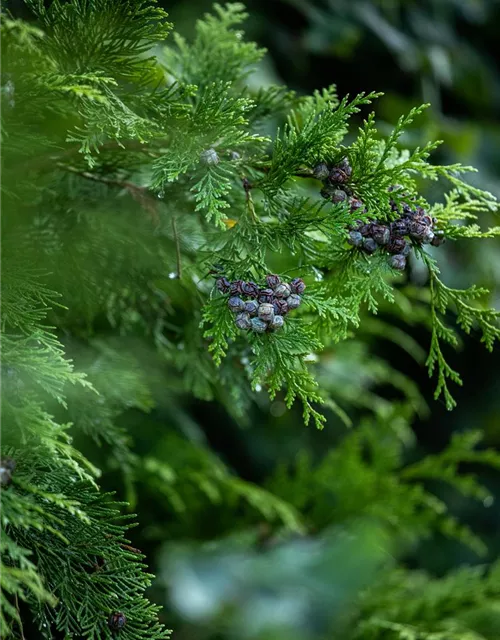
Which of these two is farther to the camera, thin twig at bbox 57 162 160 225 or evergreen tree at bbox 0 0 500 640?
thin twig at bbox 57 162 160 225

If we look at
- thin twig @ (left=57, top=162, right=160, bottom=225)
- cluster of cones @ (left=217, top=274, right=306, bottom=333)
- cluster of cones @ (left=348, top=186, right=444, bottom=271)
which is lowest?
thin twig @ (left=57, top=162, right=160, bottom=225)

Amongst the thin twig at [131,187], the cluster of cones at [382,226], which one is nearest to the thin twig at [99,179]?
the thin twig at [131,187]

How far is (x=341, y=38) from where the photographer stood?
5.58ft

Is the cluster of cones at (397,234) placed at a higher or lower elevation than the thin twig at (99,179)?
higher

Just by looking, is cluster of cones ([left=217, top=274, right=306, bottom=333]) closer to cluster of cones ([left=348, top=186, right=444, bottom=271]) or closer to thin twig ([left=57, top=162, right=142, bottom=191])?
cluster of cones ([left=348, top=186, right=444, bottom=271])

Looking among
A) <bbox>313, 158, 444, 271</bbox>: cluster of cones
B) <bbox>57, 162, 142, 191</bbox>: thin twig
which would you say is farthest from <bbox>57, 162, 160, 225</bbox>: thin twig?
<bbox>313, 158, 444, 271</bbox>: cluster of cones

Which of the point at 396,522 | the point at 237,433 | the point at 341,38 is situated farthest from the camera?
the point at 341,38

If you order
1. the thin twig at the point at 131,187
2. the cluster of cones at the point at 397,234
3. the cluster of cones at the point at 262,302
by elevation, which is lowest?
the thin twig at the point at 131,187

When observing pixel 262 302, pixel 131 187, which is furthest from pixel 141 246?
pixel 262 302

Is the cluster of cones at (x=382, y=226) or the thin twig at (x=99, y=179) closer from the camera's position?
the cluster of cones at (x=382, y=226)

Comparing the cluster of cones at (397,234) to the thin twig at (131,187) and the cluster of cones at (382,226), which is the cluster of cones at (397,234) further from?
the thin twig at (131,187)

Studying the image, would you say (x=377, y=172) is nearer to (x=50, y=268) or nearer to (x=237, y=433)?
(x=50, y=268)

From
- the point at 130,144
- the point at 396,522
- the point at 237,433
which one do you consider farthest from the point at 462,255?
the point at 130,144

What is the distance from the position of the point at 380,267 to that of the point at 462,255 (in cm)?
126
